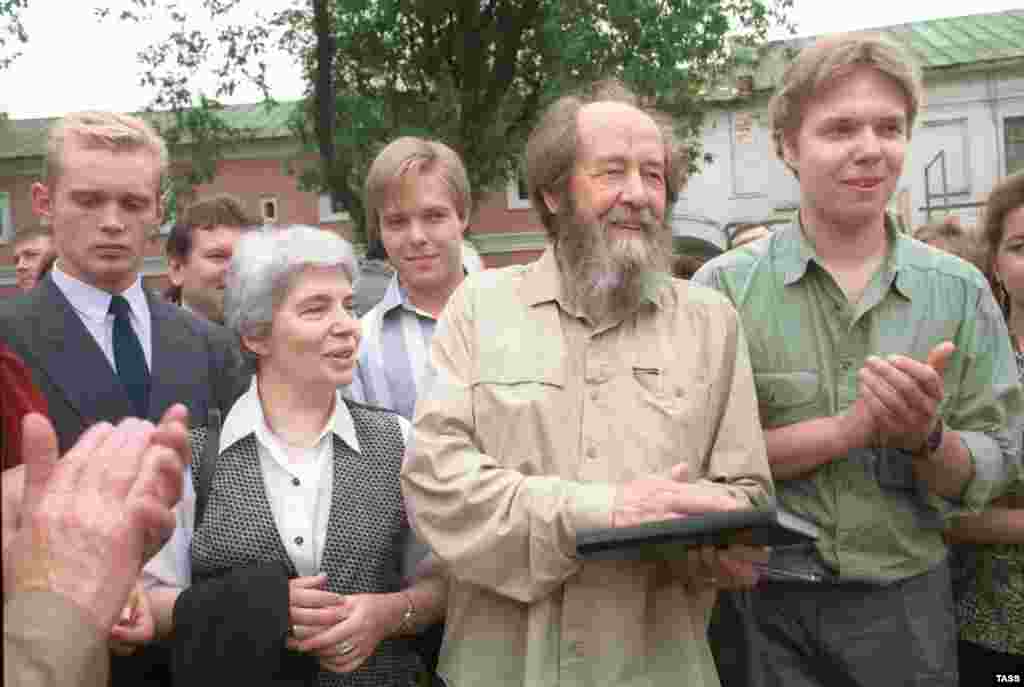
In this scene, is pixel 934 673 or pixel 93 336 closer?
pixel 934 673

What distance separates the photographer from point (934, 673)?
2.89 meters

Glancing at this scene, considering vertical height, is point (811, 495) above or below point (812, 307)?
below

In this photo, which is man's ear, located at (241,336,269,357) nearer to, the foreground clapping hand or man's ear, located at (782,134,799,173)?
the foreground clapping hand

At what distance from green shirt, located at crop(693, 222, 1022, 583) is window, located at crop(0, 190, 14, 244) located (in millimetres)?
Result: 37094

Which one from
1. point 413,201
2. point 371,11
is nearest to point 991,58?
point 371,11

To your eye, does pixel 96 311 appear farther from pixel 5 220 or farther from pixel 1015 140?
pixel 5 220

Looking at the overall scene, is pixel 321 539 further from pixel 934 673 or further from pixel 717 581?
pixel 934 673

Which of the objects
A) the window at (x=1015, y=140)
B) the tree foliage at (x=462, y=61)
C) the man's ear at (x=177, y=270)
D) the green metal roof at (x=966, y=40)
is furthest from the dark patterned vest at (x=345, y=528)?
the window at (x=1015, y=140)

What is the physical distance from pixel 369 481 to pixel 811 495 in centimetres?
121

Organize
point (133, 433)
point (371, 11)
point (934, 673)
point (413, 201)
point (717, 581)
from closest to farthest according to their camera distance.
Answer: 1. point (133, 433)
2. point (717, 581)
3. point (934, 673)
4. point (413, 201)
5. point (371, 11)

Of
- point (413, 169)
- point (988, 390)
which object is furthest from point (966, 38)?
point (988, 390)

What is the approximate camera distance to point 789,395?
2957 mm

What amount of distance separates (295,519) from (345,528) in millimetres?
135

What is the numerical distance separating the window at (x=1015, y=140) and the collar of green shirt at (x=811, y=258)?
30.3 meters
